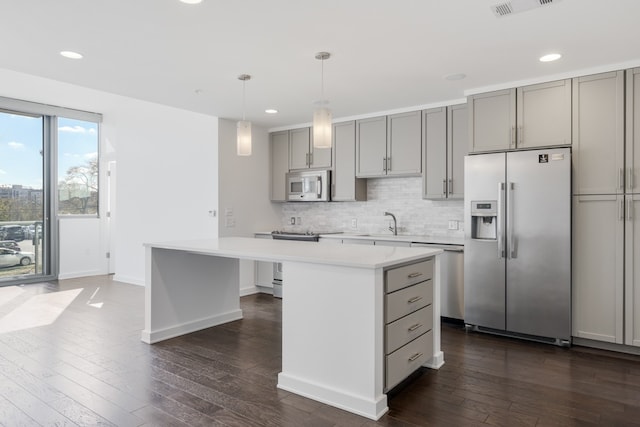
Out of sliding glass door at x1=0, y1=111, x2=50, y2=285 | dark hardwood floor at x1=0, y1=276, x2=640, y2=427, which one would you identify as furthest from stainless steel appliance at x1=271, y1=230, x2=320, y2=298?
sliding glass door at x1=0, y1=111, x2=50, y2=285

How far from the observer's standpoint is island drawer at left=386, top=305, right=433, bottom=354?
2.47m

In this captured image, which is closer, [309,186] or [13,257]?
[309,186]

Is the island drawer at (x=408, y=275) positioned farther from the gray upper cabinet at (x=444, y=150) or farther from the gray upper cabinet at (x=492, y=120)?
the gray upper cabinet at (x=444, y=150)

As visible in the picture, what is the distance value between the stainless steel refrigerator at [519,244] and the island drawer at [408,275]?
116cm

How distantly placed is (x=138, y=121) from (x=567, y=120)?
576 centimetres

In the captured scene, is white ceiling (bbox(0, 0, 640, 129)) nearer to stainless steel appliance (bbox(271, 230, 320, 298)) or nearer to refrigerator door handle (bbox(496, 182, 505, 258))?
refrigerator door handle (bbox(496, 182, 505, 258))

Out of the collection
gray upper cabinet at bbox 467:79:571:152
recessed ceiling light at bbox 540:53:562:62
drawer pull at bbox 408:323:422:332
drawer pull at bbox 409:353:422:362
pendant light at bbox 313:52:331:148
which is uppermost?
recessed ceiling light at bbox 540:53:562:62

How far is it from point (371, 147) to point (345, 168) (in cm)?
45

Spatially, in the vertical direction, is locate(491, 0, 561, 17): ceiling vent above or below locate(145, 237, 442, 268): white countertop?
above

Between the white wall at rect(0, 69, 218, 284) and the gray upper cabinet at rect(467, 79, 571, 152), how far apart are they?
A: 319 centimetres

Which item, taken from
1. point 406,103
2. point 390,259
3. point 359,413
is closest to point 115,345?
point 359,413

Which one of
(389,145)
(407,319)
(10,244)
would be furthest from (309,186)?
(10,244)

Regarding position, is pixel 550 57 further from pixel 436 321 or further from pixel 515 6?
pixel 436 321

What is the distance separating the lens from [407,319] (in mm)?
2662
